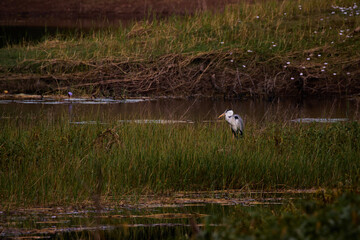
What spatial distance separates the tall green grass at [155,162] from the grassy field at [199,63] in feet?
20.5

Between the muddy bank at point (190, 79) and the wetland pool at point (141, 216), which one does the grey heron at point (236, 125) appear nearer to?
the wetland pool at point (141, 216)

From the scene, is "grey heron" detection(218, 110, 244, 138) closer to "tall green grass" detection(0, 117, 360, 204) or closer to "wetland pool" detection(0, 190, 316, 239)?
"tall green grass" detection(0, 117, 360, 204)

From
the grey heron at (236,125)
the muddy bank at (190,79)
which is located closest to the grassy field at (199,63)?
the muddy bank at (190,79)

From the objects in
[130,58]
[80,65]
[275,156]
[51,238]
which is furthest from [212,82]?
[51,238]

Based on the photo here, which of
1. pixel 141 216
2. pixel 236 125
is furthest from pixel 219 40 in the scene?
pixel 141 216

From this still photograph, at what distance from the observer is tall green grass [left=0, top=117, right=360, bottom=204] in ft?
19.6

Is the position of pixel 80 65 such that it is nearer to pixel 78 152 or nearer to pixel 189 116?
pixel 189 116

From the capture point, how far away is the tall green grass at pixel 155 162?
19.6 feet

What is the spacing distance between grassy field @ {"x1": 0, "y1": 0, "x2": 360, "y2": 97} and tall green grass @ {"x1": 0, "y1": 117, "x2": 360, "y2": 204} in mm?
6236

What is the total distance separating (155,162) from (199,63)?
28.6ft

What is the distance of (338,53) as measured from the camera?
52.7 ft

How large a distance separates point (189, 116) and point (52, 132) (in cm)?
391

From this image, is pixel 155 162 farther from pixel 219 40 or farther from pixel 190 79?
pixel 219 40

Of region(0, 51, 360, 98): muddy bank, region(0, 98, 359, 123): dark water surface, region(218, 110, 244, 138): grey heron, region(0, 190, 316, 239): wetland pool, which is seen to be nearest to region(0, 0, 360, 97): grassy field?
region(0, 51, 360, 98): muddy bank
